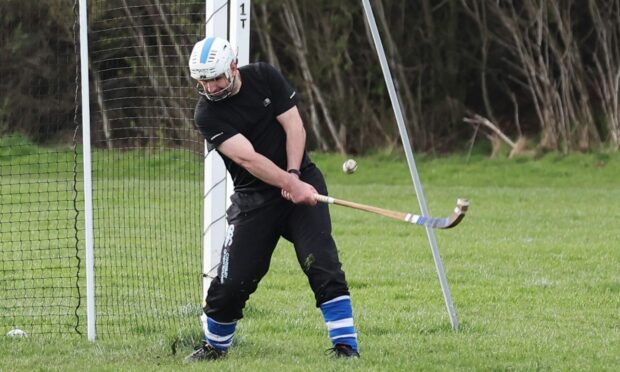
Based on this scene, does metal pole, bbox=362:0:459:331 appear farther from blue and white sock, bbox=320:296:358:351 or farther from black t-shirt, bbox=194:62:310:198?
blue and white sock, bbox=320:296:358:351

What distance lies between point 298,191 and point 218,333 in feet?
3.85

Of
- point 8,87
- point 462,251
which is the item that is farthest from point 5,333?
point 8,87

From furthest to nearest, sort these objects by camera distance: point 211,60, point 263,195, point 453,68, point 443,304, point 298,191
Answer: point 453,68 < point 443,304 < point 263,195 < point 298,191 < point 211,60

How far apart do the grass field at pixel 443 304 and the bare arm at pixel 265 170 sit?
1.05 m

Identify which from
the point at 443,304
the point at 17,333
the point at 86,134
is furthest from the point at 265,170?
the point at 443,304

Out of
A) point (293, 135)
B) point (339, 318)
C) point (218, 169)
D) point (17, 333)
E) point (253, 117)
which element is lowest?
point (17, 333)

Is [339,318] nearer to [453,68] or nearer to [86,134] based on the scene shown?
[86,134]

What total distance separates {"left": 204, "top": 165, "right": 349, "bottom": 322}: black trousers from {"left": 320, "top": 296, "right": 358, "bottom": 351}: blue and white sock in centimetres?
4

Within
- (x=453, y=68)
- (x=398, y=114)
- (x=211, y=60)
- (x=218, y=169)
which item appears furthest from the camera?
(x=453, y=68)

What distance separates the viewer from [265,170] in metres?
7.41

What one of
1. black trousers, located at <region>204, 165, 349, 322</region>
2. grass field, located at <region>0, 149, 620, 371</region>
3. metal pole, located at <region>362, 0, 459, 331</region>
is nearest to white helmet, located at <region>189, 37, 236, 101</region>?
black trousers, located at <region>204, 165, 349, 322</region>

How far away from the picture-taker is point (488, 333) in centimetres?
891

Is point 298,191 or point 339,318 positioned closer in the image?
point 298,191

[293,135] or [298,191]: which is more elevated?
[293,135]
